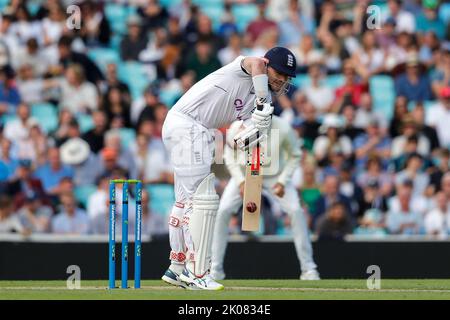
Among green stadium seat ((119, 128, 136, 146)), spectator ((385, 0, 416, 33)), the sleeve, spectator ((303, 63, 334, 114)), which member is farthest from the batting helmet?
spectator ((385, 0, 416, 33))

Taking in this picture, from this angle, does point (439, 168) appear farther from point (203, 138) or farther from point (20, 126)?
point (203, 138)

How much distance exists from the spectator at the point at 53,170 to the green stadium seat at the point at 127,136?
1029 mm

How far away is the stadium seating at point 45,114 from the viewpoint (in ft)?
60.1

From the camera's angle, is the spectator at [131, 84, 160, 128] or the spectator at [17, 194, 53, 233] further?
the spectator at [131, 84, 160, 128]

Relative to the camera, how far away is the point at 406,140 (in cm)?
1780

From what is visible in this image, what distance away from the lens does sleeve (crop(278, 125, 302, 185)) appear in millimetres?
13773

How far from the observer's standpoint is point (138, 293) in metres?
10.3

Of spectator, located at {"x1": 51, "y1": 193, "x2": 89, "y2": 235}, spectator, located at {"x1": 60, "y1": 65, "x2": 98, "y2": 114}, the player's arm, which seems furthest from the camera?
spectator, located at {"x1": 60, "y1": 65, "x2": 98, "y2": 114}

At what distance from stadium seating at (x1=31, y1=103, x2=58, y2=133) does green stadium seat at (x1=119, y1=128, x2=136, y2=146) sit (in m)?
0.93

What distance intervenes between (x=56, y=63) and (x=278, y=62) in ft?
27.8

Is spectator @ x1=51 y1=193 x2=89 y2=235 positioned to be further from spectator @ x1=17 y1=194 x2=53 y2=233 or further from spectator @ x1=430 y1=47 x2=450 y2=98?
spectator @ x1=430 y1=47 x2=450 y2=98

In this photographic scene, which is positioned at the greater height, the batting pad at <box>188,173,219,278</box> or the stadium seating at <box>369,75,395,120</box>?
the stadium seating at <box>369,75,395,120</box>

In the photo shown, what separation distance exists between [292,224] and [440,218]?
3.22 meters

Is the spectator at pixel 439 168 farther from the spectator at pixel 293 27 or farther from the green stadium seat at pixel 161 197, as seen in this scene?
the green stadium seat at pixel 161 197
